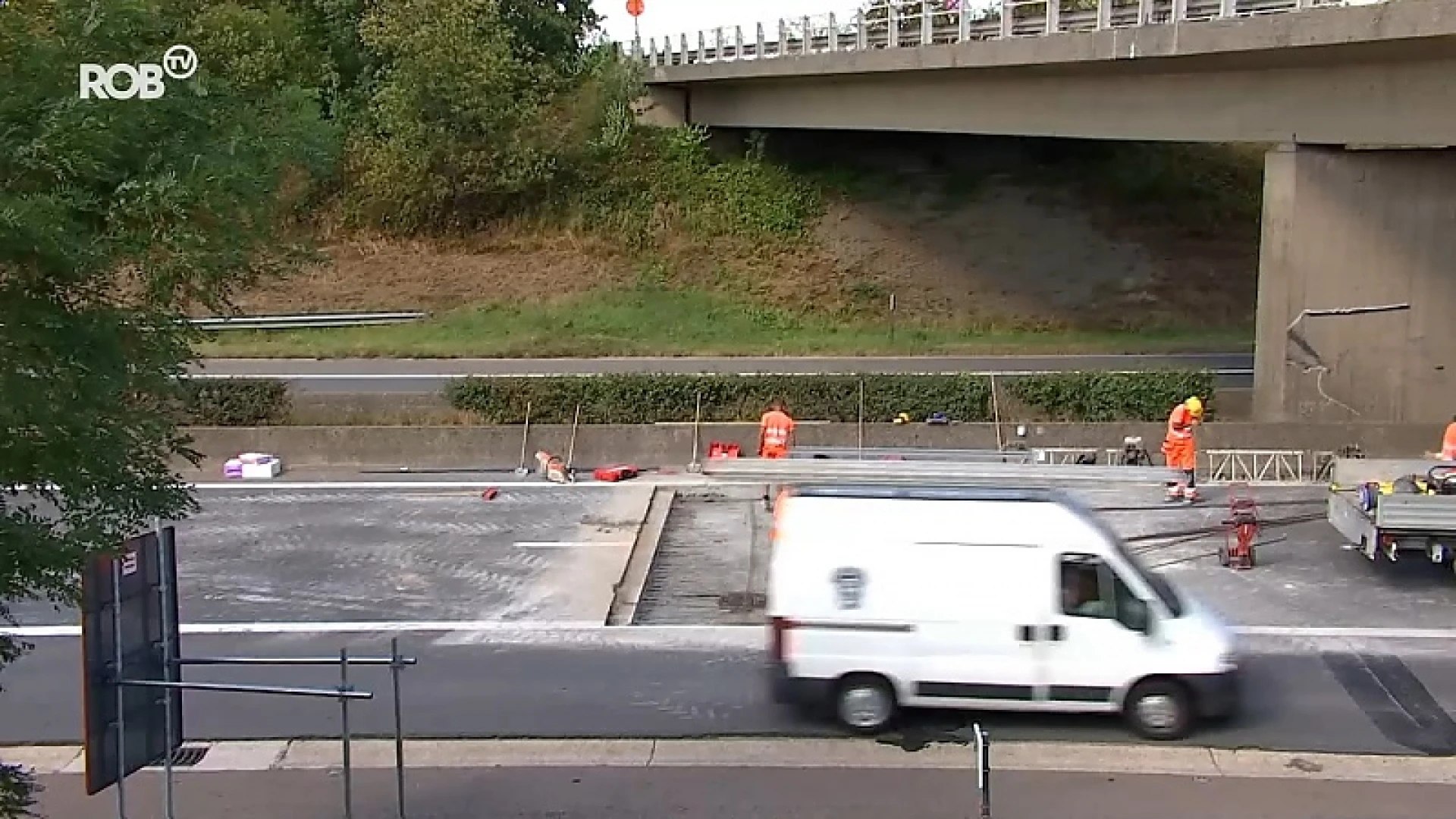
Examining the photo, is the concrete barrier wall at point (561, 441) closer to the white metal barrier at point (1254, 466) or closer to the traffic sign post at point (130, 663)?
the white metal barrier at point (1254, 466)

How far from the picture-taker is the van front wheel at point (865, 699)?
11047 millimetres

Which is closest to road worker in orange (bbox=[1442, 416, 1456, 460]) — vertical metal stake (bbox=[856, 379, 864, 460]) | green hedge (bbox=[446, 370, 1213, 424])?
green hedge (bbox=[446, 370, 1213, 424])

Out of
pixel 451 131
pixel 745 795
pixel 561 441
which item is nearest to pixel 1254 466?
pixel 561 441

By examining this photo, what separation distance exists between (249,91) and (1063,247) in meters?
35.2

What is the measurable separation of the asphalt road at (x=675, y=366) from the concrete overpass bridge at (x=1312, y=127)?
6.37m

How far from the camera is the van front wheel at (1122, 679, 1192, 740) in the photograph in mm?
10945

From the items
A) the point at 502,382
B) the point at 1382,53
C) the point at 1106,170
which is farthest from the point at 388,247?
the point at 1382,53

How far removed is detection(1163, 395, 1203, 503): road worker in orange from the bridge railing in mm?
5532

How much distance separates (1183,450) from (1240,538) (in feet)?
9.73

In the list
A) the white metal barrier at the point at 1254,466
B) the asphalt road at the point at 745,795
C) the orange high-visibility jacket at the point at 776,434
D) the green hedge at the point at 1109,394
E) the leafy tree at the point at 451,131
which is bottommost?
the asphalt road at the point at 745,795

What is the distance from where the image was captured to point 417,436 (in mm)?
22328

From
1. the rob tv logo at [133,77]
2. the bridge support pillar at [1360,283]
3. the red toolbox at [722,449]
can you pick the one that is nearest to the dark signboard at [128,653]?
the rob tv logo at [133,77]

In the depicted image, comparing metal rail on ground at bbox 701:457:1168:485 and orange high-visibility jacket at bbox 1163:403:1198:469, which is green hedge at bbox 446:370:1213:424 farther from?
metal rail on ground at bbox 701:457:1168:485

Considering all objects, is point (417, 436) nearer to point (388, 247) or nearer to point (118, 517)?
point (118, 517)
